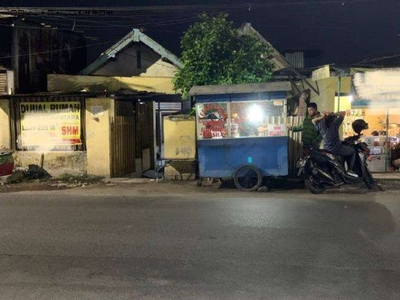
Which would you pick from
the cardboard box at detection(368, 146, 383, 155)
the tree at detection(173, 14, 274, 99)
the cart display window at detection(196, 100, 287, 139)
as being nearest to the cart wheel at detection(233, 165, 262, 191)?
the cart display window at detection(196, 100, 287, 139)

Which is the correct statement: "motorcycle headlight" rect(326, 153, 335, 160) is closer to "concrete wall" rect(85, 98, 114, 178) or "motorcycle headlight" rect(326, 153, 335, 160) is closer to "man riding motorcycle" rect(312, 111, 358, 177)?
"man riding motorcycle" rect(312, 111, 358, 177)

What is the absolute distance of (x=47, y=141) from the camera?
1394 cm

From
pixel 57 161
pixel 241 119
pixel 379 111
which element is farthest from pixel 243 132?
pixel 57 161

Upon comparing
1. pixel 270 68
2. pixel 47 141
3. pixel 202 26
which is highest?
pixel 202 26

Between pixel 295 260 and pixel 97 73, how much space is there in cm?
1441

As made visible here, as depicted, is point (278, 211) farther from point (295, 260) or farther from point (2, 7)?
point (2, 7)

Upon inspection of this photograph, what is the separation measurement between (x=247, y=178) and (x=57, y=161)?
6.51 meters

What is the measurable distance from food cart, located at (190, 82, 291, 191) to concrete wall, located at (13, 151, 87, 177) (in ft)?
16.1

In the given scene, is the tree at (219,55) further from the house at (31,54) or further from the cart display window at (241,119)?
the house at (31,54)

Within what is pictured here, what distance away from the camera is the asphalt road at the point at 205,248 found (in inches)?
173

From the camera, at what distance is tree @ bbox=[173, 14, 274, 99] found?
1246 centimetres

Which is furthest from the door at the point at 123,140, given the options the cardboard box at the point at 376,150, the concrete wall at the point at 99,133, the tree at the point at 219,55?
the cardboard box at the point at 376,150

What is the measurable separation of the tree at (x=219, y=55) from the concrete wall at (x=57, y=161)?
13.0ft

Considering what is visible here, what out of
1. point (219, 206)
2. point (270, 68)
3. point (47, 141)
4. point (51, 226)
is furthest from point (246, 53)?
point (51, 226)
